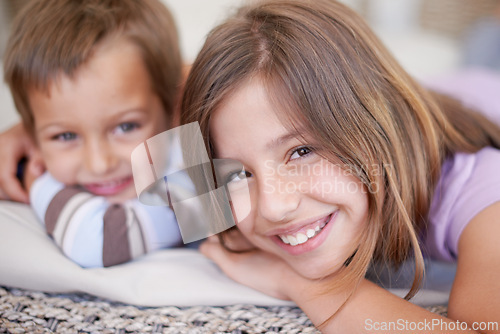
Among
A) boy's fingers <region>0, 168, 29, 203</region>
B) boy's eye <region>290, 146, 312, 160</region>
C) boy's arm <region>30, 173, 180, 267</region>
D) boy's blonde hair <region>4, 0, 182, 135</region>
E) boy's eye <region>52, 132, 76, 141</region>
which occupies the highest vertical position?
boy's blonde hair <region>4, 0, 182, 135</region>

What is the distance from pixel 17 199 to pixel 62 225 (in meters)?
0.22

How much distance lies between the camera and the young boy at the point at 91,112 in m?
0.83

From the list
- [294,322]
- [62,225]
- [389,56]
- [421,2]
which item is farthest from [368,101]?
[421,2]

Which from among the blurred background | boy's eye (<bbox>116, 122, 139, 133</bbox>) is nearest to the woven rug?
boy's eye (<bbox>116, 122, 139, 133</bbox>)

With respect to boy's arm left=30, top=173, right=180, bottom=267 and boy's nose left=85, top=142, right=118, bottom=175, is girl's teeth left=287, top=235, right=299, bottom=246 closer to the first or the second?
boy's arm left=30, top=173, right=180, bottom=267

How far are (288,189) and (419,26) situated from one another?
1.85 meters

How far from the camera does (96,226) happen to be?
83 centimetres

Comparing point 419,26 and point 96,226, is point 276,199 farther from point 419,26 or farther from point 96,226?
point 419,26

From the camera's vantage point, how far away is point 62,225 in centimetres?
82

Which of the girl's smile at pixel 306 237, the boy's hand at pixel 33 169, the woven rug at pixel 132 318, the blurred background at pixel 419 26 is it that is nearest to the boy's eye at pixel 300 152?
the girl's smile at pixel 306 237

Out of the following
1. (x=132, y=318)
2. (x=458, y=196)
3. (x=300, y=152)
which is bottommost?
(x=132, y=318)

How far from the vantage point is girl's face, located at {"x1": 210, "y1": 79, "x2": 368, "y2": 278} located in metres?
0.61

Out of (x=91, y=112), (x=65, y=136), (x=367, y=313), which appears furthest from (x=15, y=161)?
(x=367, y=313)

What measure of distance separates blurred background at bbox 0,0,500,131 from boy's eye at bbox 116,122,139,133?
1.99 feet
